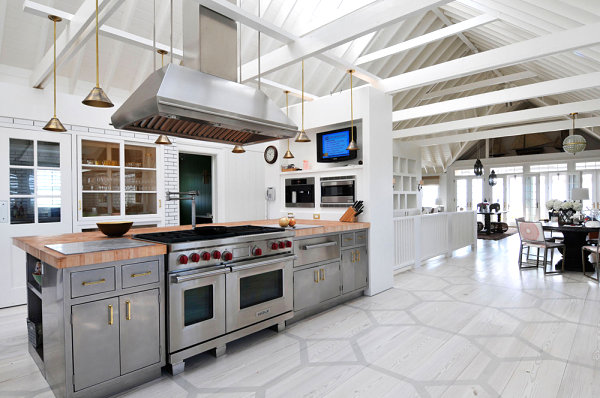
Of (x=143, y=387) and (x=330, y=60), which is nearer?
(x=143, y=387)

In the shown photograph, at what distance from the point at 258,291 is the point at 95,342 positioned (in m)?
1.30

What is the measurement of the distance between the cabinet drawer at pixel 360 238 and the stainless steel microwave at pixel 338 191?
0.46 metres

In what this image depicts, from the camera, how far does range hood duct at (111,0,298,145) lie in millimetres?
2322

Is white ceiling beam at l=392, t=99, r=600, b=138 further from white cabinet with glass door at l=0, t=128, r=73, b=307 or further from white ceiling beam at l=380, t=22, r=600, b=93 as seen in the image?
white cabinet with glass door at l=0, t=128, r=73, b=307

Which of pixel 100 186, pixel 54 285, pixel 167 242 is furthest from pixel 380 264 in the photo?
pixel 100 186

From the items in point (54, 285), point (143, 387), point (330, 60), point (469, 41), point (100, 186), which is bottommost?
point (143, 387)

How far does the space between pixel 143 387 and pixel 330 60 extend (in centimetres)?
367

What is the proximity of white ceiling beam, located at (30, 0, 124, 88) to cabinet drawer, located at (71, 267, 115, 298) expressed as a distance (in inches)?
80.5

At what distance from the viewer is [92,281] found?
2076mm

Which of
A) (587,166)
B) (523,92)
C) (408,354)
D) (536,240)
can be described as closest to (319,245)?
(408,354)

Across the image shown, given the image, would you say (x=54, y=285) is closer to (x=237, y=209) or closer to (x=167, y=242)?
(x=167, y=242)

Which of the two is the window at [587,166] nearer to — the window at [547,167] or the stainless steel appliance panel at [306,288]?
the window at [547,167]

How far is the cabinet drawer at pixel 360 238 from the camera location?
4.13m

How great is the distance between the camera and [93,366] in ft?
6.82
